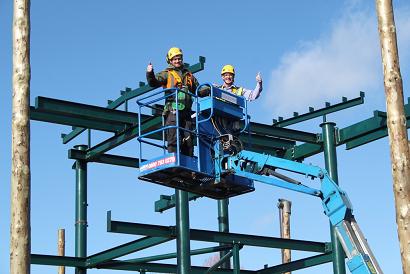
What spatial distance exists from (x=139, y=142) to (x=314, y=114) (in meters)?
8.88

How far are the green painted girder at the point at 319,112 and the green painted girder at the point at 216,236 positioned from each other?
3.26 m

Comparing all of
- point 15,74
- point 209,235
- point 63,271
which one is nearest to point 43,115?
point 209,235

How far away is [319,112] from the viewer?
77.2ft

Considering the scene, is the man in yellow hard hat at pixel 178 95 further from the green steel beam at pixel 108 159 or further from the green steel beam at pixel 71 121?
the green steel beam at pixel 108 159

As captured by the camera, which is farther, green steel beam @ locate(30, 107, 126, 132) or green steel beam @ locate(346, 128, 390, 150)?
green steel beam @ locate(346, 128, 390, 150)

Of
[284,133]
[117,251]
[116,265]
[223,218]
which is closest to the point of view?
Result: [117,251]

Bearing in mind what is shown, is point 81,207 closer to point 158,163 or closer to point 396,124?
point 158,163

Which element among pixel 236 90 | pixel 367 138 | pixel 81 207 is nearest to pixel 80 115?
pixel 81 207

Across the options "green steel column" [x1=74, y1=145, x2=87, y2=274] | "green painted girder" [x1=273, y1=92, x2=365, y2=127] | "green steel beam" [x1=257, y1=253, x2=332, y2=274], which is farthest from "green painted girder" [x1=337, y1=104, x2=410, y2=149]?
"green steel column" [x1=74, y1=145, x2=87, y2=274]

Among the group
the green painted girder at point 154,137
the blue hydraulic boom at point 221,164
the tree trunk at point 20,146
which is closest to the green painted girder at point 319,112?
the green painted girder at point 154,137

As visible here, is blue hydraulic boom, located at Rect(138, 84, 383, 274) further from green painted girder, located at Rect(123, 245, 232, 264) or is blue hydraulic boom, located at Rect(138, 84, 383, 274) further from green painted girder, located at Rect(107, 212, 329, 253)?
green painted girder, located at Rect(123, 245, 232, 264)

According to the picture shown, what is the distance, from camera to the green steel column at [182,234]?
2019 cm

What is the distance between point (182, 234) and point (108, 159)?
3.52 metres

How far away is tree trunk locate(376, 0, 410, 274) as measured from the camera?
13.1 m
